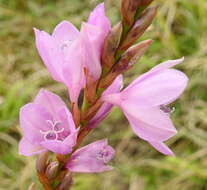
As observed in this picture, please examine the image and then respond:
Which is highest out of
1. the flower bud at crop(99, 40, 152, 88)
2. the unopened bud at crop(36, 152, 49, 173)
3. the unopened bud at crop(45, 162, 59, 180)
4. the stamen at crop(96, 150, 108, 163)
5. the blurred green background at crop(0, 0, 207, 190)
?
the flower bud at crop(99, 40, 152, 88)

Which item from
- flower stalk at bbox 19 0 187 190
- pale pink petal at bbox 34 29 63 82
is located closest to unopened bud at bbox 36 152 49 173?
flower stalk at bbox 19 0 187 190

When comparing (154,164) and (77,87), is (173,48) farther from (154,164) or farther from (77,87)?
(77,87)

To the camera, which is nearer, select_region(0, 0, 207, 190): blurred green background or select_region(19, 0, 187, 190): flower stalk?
select_region(19, 0, 187, 190): flower stalk

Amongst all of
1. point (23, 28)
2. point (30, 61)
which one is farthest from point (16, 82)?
point (23, 28)

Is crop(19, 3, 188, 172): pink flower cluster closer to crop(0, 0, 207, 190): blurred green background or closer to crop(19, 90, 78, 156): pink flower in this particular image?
crop(19, 90, 78, 156): pink flower

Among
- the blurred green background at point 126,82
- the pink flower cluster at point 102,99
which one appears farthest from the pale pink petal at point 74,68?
the blurred green background at point 126,82

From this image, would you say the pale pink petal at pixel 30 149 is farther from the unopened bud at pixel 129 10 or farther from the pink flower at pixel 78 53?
the unopened bud at pixel 129 10

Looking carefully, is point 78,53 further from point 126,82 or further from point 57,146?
point 126,82
